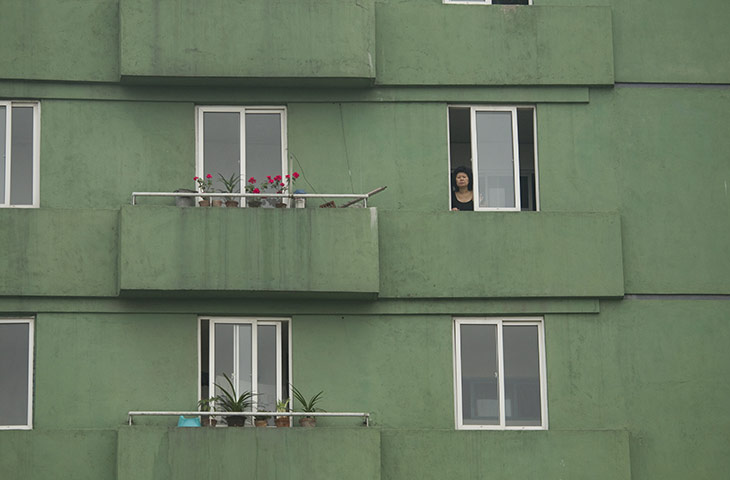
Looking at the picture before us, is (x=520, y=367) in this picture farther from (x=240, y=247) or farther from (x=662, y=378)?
(x=240, y=247)

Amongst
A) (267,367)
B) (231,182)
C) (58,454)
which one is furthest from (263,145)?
(58,454)

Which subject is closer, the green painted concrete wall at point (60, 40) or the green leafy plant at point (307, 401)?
the green leafy plant at point (307, 401)

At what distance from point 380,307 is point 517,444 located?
334 cm

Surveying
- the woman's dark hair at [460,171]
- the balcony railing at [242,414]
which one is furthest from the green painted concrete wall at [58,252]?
the woman's dark hair at [460,171]

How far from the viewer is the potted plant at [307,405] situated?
28.2m

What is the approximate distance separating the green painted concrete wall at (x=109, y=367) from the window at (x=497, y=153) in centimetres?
565

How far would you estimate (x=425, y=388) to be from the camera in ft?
94.5

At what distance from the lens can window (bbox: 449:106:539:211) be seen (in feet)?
97.9

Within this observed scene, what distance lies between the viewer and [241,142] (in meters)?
29.8

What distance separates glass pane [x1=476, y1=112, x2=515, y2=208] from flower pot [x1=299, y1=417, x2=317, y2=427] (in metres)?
4.93

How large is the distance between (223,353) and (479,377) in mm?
4451

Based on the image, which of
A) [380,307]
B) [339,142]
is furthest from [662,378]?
[339,142]

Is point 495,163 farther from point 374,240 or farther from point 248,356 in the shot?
point 248,356

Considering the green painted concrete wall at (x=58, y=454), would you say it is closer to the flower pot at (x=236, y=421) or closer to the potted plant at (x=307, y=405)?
the flower pot at (x=236, y=421)
